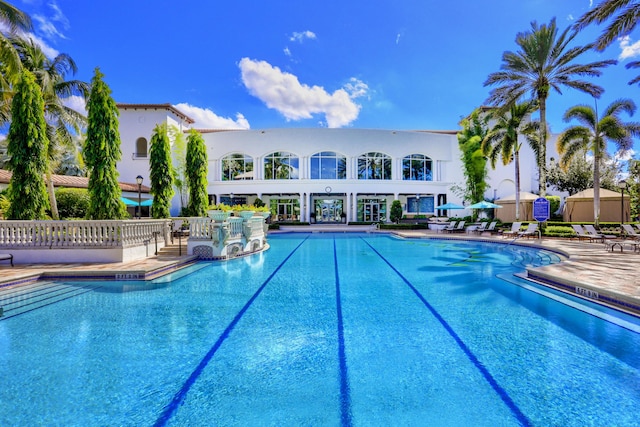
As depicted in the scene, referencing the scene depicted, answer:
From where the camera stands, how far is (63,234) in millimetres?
10242

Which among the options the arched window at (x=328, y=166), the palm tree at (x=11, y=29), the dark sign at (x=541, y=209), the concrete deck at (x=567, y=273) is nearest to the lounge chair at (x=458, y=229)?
the dark sign at (x=541, y=209)

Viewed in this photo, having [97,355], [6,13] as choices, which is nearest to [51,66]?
[6,13]

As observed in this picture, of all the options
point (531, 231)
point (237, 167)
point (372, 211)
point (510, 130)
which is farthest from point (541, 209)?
point (237, 167)

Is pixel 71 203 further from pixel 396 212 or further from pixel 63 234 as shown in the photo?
pixel 396 212

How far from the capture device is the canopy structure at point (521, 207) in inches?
1089

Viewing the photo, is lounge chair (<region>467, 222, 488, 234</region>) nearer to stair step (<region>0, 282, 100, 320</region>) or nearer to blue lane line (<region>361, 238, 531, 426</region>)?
blue lane line (<region>361, 238, 531, 426</region>)

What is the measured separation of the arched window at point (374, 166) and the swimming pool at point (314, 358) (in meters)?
25.1

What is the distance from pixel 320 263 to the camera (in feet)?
39.8

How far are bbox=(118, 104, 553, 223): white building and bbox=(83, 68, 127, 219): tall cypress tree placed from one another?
2030 cm

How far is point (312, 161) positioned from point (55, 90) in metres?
20.0

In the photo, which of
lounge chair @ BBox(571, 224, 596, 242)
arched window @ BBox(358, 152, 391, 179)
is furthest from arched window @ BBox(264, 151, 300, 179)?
lounge chair @ BBox(571, 224, 596, 242)

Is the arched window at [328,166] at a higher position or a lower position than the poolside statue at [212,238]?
higher

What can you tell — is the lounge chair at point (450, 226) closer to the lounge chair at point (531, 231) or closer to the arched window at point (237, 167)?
the lounge chair at point (531, 231)

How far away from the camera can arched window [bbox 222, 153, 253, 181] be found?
32.4 m
